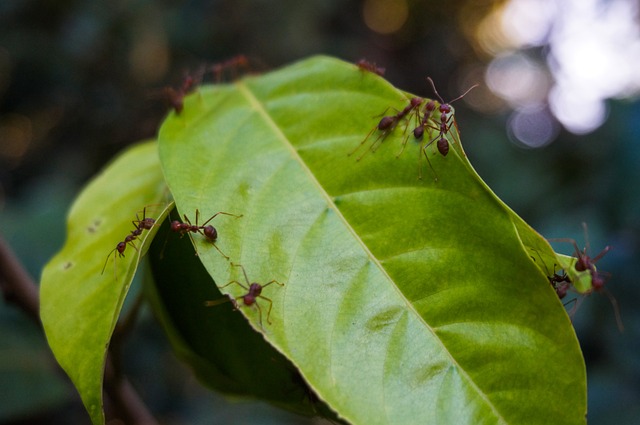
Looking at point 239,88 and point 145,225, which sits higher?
point 239,88

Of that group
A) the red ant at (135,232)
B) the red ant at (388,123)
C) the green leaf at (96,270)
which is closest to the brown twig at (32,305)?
the green leaf at (96,270)

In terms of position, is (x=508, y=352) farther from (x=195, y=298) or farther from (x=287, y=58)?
(x=287, y=58)

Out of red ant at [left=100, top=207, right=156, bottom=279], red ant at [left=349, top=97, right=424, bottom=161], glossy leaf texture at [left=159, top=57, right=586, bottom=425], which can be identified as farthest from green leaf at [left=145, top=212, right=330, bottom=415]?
red ant at [left=349, top=97, right=424, bottom=161]

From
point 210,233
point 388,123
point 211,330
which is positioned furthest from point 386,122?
Answer: point 211,330

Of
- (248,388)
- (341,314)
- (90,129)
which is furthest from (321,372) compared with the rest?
(90,129)

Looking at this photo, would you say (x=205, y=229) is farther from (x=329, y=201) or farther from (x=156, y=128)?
(x=156, y=128)

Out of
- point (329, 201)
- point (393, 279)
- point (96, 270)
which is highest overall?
point (96, 270)
